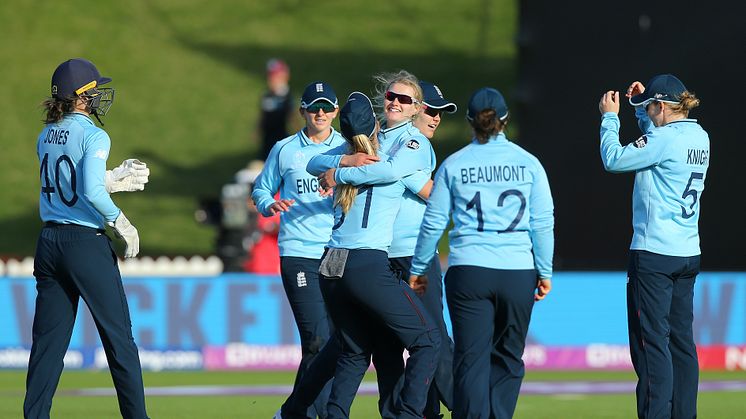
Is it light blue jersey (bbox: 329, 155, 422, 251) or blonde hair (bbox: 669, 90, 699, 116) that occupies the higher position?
blonde hair (bbox: 669, 90, 699, 116)

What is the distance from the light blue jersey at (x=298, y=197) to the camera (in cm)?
913

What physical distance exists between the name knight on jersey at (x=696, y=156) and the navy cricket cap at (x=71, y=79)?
138 inches

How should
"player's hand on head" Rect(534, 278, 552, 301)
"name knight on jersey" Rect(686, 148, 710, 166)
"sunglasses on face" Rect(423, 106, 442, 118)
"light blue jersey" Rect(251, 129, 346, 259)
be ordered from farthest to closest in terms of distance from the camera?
"light blue jersey" Rect(251, 129, 346, 259) → "sunglasses on face" Rect(423, 106, 442, 118) → "name knight on jersey" Rect(686, 148, 710, 166) → "player's hand on head" Rect(534, 278, 552, 301)

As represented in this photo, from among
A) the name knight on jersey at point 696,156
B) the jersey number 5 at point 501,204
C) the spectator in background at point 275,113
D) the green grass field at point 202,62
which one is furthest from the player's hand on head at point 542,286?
the green grass field at point 202,62

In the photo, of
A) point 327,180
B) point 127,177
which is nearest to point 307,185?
point 327,180

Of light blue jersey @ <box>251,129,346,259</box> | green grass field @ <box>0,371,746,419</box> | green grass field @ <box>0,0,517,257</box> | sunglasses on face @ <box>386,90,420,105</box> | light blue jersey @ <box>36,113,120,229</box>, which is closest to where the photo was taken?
light blue jersey @ <box>36,113,120,229</box>

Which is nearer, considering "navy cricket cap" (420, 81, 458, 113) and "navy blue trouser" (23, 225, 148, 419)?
"navy blue trouser" (23, 225, 148, 419)

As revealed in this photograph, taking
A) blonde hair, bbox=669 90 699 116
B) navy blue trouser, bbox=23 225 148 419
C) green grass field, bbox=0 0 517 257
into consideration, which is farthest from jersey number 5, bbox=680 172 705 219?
green grass field, bbox=0 0 517 257

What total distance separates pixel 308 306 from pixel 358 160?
1493mm

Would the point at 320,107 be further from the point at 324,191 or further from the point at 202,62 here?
the point at 202,62

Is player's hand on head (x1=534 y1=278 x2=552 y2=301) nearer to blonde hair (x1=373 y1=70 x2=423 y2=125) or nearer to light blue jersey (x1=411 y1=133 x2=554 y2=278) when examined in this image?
light blue jersey (x1=411 y1=133 x2=554 y2=278)

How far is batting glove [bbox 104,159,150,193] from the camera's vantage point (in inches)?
318

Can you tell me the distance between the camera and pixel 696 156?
851 cm

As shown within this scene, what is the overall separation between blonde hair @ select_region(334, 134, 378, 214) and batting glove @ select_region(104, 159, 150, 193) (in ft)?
3.83
